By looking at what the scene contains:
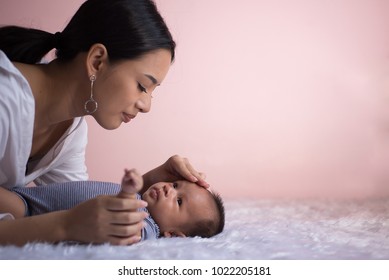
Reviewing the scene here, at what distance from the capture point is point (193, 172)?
137 centimetres

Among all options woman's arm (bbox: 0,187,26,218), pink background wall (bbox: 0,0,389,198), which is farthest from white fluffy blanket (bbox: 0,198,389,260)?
pink background wall (bbox: 0,0,389,198)

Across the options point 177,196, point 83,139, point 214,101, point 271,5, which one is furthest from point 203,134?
point 177,196

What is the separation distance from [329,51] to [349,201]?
88 cm

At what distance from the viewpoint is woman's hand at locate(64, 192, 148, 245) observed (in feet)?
2.99

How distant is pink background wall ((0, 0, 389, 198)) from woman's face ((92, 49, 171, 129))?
1296 mm

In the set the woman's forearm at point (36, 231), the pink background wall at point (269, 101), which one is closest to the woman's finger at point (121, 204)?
the woman's forearm at point (36, 231)

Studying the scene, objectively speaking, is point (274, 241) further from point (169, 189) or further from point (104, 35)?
point (104, 35)

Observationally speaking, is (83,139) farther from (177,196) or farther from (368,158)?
(368,158)

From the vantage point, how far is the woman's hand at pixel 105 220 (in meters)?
0.91

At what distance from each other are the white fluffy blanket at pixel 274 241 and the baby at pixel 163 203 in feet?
0.23

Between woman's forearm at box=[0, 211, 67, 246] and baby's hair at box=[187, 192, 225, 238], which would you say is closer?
woman's forearm at box=[0, 211, 67, 246]

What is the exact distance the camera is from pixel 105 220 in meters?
0.92

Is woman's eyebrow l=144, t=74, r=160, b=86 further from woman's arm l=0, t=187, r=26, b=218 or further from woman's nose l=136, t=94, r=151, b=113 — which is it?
woman's arm l=0, t=187, r=26, b=218

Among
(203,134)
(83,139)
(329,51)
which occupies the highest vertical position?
(329,51)
